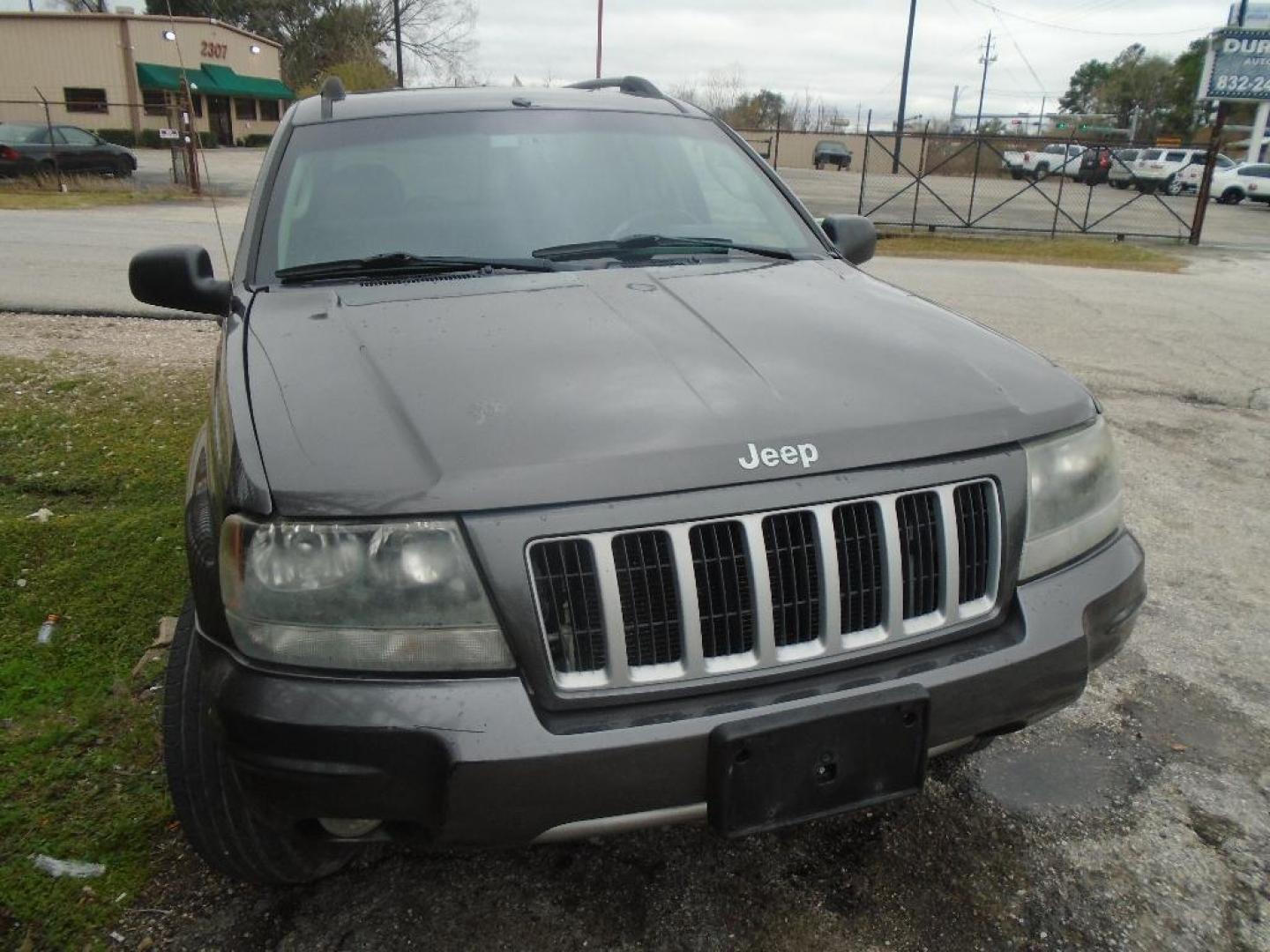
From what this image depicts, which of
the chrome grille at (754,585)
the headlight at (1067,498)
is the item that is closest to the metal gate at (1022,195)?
the headlight at (1067,498)

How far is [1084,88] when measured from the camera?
285ft

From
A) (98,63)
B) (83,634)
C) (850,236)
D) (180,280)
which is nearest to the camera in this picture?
(180,280)

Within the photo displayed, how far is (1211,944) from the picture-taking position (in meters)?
2.03

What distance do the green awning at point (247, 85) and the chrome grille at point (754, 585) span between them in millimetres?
47224

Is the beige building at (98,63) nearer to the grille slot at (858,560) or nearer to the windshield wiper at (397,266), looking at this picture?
the windshield wiper at (397,266)

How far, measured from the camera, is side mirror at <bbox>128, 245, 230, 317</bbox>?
2863 mm

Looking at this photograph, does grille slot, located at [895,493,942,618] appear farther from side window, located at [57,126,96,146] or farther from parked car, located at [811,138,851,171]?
parked car, located at [811,138,851,171]

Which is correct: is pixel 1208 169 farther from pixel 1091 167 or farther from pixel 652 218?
pixel 652 218

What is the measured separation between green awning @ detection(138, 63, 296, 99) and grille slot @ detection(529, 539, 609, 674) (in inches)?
1669

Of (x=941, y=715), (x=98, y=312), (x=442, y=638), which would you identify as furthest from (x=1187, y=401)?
(x=98, y=312)

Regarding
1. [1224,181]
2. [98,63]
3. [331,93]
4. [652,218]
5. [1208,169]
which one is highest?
[98,63]

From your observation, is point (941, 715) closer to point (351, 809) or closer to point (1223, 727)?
point (351, 809)

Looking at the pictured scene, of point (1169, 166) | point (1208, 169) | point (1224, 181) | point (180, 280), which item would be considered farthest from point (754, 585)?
point (1169, 166)

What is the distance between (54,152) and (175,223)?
28.6 ft
